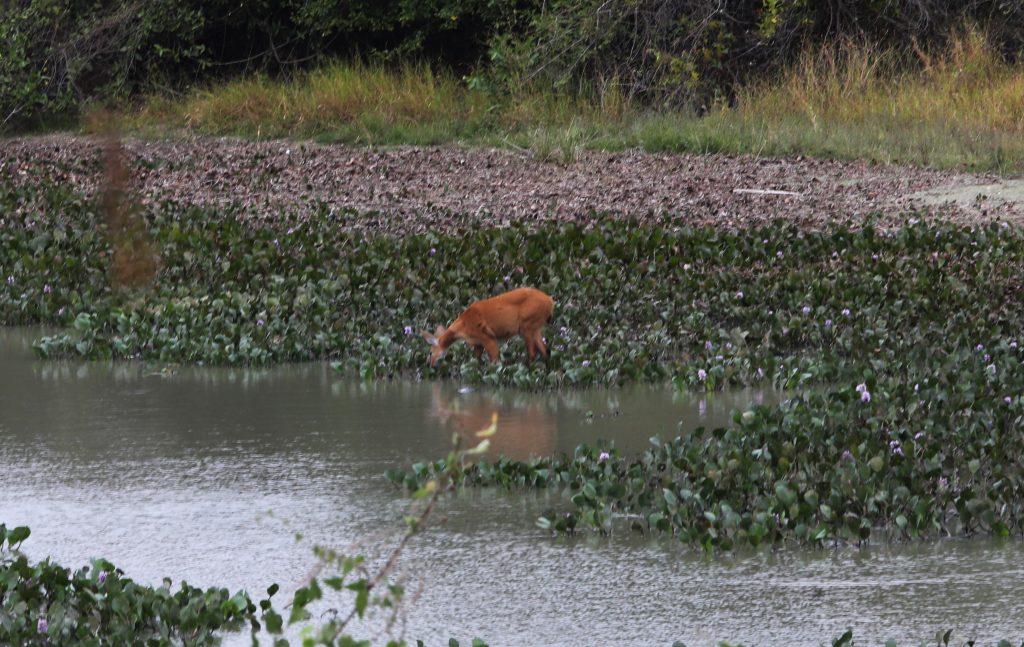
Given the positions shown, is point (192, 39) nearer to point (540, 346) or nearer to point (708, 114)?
point (708, 114)

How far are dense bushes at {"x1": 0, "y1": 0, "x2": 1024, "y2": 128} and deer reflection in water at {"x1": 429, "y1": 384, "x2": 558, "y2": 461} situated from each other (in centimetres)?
1122

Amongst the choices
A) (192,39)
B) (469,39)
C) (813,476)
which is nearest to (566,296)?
(813,476)

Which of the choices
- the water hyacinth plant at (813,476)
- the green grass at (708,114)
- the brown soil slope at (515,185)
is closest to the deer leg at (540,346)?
the water hyacinth plant at (813,476)

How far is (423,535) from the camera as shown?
5996mm

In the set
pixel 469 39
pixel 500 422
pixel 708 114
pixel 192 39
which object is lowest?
pixel 500 422

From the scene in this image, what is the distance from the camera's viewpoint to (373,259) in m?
11.5

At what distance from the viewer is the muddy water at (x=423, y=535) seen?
5.04 m

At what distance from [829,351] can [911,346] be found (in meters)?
0.49

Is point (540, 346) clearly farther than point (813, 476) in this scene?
Yes

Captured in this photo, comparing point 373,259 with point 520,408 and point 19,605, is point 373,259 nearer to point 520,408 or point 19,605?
point 520,408

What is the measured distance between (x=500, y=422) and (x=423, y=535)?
1853 millimetres

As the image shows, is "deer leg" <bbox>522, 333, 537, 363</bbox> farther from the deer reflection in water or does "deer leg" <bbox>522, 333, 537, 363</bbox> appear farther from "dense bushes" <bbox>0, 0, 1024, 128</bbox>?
"dense bushes" <bbox>0, 0, 1024, 128</bbox>

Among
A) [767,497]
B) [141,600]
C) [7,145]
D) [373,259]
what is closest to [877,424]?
[767,497]

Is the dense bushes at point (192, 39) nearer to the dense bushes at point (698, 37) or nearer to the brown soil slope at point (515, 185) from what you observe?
the dense bushes at point (698, 37)
